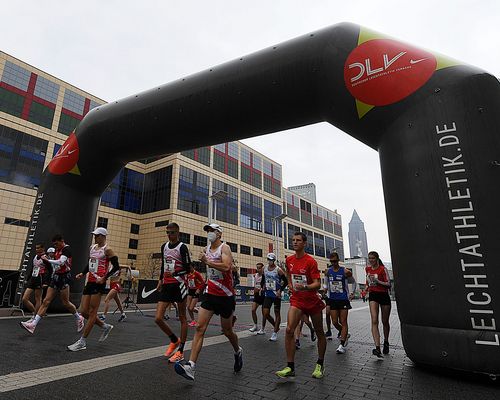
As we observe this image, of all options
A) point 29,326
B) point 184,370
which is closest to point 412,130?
point 184,370

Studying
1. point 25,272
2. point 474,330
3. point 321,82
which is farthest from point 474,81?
point 25,272

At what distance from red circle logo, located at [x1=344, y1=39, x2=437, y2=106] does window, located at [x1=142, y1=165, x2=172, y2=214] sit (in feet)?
129

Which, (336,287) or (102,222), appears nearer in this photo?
(336,287)

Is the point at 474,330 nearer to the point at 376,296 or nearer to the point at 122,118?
the point at 376,296

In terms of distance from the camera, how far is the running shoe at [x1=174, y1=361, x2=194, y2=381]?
3584 mm

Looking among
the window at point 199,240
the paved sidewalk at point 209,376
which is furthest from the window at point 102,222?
the paved sidewalk at point 209,376

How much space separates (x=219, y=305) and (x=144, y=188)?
46.2 m

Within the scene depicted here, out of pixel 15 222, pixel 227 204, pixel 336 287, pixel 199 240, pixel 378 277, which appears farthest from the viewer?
pixel 227 204

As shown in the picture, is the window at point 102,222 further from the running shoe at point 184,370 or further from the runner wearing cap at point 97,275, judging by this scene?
the running shoe at point 184,370

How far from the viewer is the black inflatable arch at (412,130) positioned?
4164 millimetres

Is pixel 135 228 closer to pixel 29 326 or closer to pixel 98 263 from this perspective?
pixel 29 326

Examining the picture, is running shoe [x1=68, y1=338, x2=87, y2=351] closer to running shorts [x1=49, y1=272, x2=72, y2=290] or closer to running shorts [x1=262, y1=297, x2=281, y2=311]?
running shorts [x1=49, y1=272, x2=72, y2=290]

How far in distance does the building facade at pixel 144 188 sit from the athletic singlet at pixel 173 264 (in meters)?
20.5

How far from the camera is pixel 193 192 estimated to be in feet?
148
